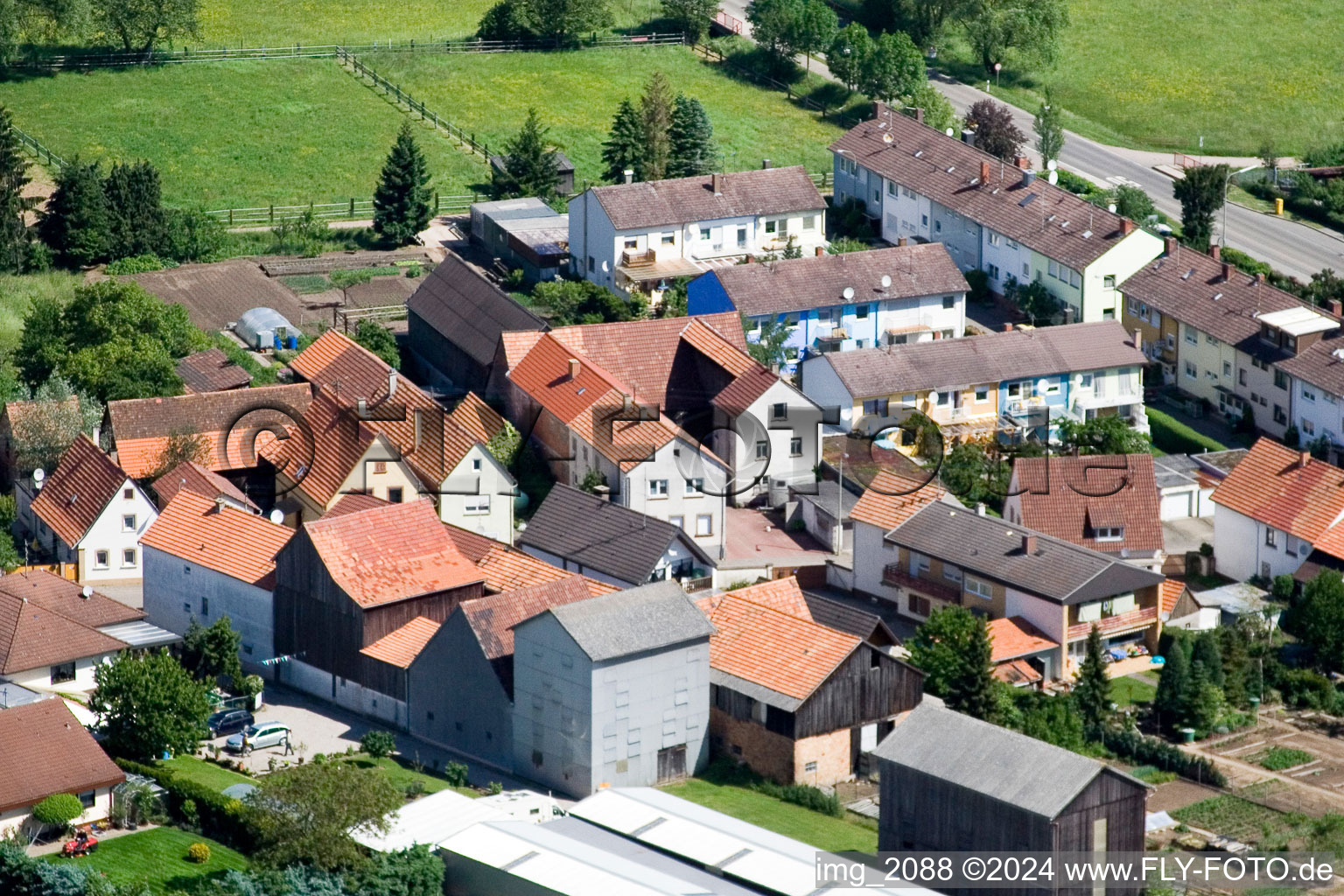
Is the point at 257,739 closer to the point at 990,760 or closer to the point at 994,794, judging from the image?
the point at 990,760

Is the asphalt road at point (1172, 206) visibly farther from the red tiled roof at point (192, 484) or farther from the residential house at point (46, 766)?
the residential house at point (46, 766)

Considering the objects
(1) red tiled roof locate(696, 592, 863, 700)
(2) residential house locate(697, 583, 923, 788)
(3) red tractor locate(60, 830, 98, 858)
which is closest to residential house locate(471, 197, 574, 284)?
(1) red tiled roof locate(696, 592, 863, 700)

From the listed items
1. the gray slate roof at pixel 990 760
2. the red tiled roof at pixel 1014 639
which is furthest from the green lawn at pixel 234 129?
the gray slate roof at pixel 990 760

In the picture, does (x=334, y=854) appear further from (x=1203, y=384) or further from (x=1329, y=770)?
(x=1203, y=384)

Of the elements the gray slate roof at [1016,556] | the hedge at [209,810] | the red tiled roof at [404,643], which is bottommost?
the hedge at [209,810]

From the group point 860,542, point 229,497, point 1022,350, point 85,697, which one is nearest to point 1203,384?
point 1022,350

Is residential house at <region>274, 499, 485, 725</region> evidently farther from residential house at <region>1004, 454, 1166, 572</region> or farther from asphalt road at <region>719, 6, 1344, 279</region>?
asphalt road at <region>719, 6, 1344, 279</region>

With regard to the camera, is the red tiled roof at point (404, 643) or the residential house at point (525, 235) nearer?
the red tiled roof at point (404, 643)
